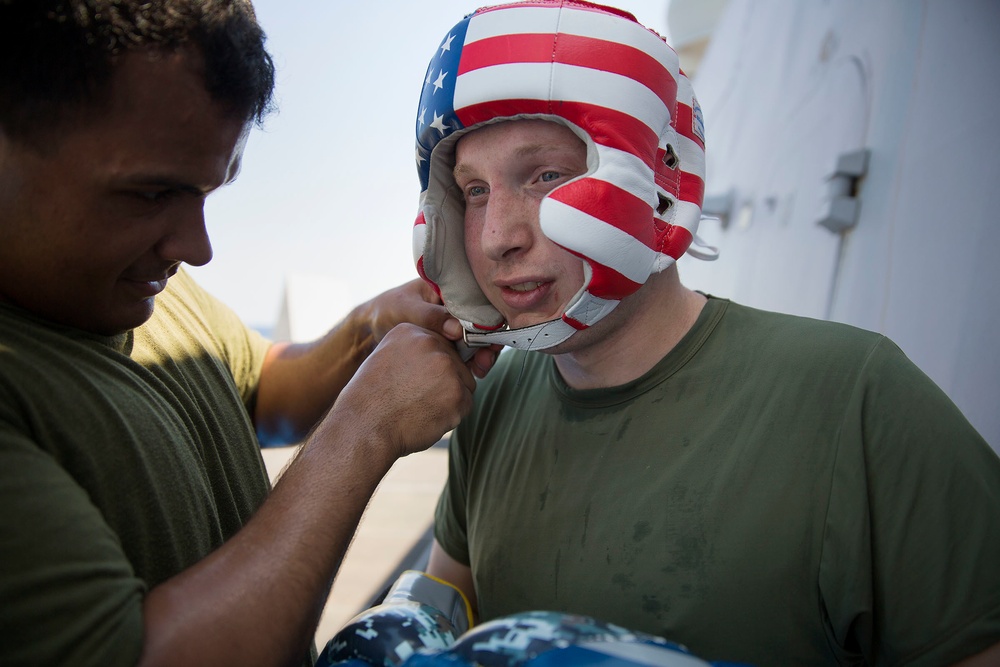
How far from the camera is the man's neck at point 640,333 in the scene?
1.70 m

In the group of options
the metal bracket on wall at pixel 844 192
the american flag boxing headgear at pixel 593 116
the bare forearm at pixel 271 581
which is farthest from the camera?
the metal bracket on wall at pixel 844 192

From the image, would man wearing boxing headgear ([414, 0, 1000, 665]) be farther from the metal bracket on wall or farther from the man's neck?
the metal bracket on wall

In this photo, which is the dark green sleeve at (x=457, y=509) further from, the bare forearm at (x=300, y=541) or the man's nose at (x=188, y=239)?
the man's nose at (x=188, y=239)

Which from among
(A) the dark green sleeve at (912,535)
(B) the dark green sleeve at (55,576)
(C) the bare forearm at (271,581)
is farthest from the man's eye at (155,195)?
(A) the dark green sleeve at (912,535)

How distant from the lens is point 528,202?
163cm

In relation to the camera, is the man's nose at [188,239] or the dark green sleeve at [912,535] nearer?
the dark green sleeve at [912,535]

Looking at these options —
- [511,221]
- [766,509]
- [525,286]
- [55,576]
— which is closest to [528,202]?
[511,221]

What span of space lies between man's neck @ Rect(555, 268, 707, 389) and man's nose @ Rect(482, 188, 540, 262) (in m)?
0.29

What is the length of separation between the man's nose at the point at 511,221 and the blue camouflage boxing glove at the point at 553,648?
2.88 feet

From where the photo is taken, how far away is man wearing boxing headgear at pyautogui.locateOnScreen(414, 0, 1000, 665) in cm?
132

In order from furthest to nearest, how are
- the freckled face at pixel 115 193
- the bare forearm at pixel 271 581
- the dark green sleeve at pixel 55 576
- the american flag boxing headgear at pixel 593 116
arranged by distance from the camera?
the american flag boxing headgear at pixel 593 116 → the freckled face at pixel 115 193 → the bare forearm at pixel 271 581 → the dark green sleeve at pixel 55 576

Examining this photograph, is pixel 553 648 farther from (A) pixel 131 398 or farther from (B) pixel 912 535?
(A) pixel 131 398

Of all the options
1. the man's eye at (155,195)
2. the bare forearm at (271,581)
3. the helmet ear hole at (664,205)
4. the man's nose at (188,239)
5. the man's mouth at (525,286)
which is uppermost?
the helmet ear hole at (664,205)

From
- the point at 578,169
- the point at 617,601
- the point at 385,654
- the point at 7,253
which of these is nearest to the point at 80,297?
the point at 7,253
